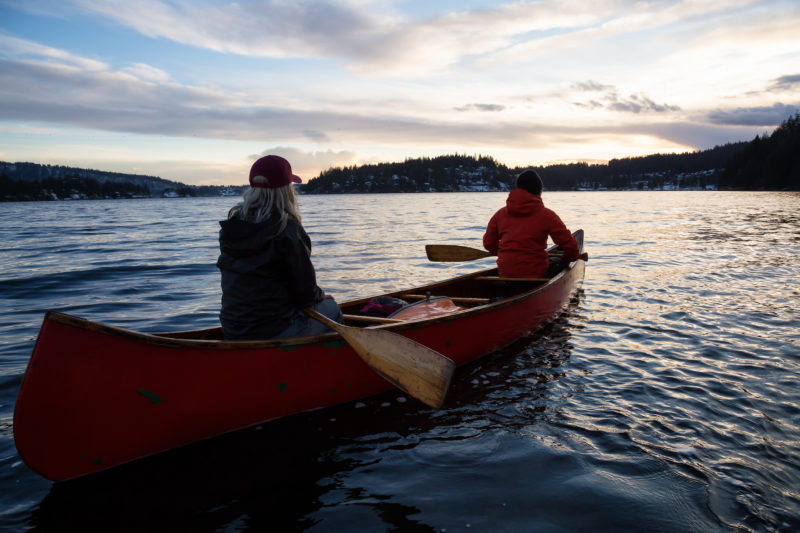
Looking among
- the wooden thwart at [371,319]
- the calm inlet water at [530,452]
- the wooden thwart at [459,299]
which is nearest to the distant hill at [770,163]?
the calm inlet water at [530,452]

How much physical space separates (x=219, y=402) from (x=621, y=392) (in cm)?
412

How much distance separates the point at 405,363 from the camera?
451 cm

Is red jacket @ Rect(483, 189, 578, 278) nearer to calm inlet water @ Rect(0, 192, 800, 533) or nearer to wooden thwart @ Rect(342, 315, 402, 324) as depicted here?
calm inlet water @ Rect(0, 192, 800, 533)

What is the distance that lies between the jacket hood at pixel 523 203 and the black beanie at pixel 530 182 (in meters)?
0.07

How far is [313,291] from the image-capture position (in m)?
4.44

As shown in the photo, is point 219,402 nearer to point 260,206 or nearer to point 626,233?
point 260,206

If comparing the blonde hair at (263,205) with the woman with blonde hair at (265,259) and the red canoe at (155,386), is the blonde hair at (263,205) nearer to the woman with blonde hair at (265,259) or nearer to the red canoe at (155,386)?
the woman with blonde hair at (265,259)

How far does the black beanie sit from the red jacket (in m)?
0.08

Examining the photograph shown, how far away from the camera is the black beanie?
7.36 m

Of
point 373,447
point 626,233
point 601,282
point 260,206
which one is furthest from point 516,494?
point 626,233

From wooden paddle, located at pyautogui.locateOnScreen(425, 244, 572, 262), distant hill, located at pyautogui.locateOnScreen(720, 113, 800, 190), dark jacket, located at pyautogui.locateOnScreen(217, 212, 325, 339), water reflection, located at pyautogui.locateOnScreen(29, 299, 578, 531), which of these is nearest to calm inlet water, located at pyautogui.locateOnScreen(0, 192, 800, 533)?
water reflection, located at pyautogui.locateOnScreen(29, 299, 578, 531)

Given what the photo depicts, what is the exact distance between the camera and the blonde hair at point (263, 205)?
4051 millimetres

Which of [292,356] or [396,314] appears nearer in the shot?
[292,356]

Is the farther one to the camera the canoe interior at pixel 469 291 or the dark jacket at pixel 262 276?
the canoe interior at pixel 469 291
